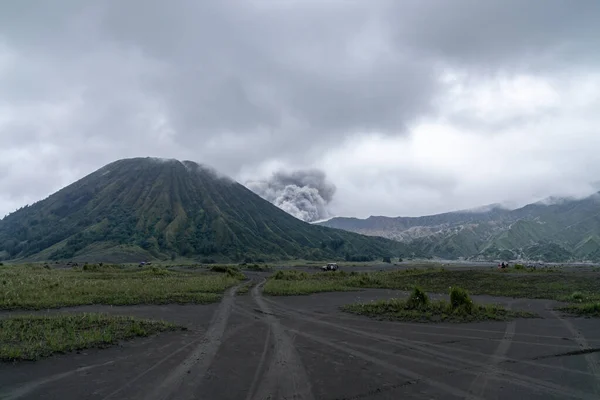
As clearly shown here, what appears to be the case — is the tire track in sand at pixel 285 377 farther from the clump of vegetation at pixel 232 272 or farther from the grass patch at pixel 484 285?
the clump of vegetation at pixel 232 272

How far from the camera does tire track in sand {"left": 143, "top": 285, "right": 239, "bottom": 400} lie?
9.22 metres

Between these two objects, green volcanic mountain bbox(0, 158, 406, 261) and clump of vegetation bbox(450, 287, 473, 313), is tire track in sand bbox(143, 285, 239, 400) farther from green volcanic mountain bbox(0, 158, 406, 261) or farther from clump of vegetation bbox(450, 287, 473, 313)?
green volcanic mountain bbox(0, 158, 406, 261)

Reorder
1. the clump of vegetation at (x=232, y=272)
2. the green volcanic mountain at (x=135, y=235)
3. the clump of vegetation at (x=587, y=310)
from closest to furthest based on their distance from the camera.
→ 1. the clump of vegetation at (x=587, y=310)
2. the clump of vegetation at (x=232, y=272)
3. the green volcanic mountain at (x=135, y=235)

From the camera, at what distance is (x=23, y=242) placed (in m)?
166

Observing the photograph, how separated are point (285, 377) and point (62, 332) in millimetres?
10134

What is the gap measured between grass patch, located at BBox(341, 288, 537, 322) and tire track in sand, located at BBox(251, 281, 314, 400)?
27.7 ft

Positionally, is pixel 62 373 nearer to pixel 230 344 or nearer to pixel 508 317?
pixel 230 344

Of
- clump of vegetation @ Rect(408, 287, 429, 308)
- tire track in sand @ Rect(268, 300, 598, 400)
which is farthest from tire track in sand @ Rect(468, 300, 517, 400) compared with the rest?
clump of vegetation @ Rect(408, 287, 429, 308)

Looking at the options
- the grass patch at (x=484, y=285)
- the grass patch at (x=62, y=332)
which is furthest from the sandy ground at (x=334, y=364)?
the grass patch at (x=484, y=285)

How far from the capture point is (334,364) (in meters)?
12.0

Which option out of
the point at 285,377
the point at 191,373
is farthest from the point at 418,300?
the point at 191,373

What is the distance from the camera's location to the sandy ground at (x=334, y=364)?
9.46 metres

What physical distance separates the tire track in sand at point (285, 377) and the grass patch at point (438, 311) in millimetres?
8457

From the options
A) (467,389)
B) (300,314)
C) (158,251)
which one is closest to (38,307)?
(300,314)
